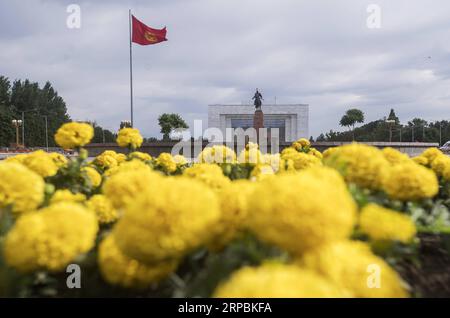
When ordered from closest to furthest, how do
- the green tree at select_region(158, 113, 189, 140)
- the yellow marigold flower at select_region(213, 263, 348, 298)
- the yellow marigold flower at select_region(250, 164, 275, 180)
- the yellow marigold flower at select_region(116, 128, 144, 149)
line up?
the yellow marigold flower at select_region(213, 263, 348, 298)
the yellow marigold flower at select_region(250, 164, 275, 180)
the yellow marigold flower at select_region(116, 128, 144, 149)
the green tree at select_region(158, 113, 189, 140)

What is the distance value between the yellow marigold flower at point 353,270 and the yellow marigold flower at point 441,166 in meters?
1.47

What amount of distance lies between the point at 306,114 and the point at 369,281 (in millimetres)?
55843

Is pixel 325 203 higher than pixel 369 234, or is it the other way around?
pixel 325 203

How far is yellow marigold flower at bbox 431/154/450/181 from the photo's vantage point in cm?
218

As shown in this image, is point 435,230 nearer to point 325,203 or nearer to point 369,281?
point 369,281

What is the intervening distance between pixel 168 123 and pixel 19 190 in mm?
34135

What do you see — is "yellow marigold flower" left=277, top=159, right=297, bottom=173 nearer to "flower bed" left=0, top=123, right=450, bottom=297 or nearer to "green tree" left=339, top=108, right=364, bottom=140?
"flower bed" left=0, top=123, right=450, bottom=297

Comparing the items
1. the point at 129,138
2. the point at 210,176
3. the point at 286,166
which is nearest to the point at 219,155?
the point at 286,166

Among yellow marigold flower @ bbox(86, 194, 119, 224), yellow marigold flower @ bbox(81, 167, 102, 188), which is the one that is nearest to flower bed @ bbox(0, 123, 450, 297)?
yellow marigold flower @ bbox(86, 194, 119, 224)

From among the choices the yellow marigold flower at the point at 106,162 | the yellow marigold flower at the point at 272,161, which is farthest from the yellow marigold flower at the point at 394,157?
the yellow marigold flower at the point at 106,162

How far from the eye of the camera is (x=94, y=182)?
1.99 metres

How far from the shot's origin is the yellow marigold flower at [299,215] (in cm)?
81

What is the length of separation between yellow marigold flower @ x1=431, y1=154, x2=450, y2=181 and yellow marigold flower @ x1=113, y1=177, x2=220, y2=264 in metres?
1.78

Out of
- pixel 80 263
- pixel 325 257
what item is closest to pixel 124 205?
pixel 80 263
